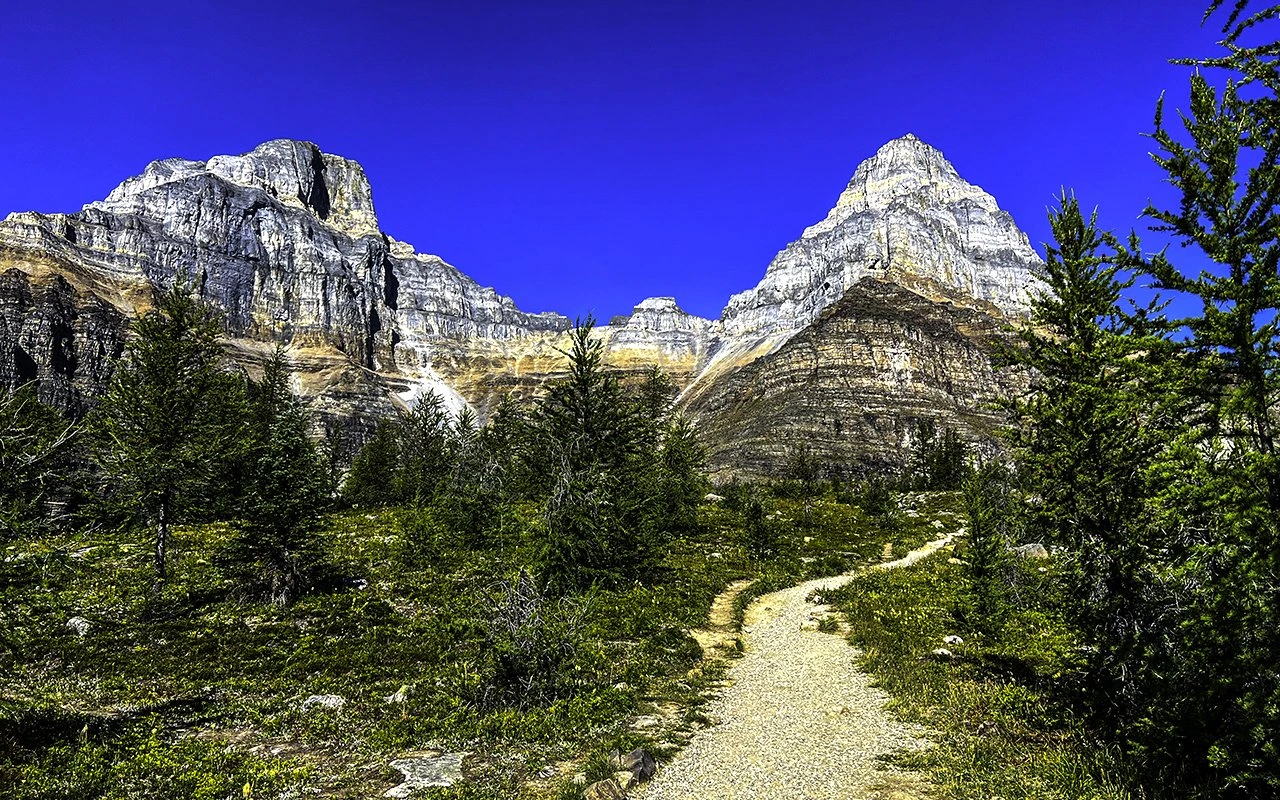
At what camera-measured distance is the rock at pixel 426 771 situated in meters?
9.09

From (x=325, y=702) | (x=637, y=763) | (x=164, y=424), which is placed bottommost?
(x=637, y=763)

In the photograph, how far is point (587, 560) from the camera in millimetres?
22391

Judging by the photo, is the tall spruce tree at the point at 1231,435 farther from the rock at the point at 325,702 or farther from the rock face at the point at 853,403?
the rock face at the point at 853,403

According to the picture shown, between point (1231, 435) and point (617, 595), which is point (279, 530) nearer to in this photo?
point (617, 595)

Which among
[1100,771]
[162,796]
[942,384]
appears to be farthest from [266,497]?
[942,384]

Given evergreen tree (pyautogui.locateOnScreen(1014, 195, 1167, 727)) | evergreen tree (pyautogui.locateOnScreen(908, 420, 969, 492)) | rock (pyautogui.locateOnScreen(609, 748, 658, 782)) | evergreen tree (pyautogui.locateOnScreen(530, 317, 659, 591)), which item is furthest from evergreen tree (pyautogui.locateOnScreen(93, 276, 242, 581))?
evergreen tree (pyautogui.locateOnScreen(908, 420, 969, 492))

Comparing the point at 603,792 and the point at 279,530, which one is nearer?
the point at 603,792

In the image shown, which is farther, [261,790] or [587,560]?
[587,560]

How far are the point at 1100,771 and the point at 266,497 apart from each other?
21781 mm

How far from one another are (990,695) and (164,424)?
24.7 meters

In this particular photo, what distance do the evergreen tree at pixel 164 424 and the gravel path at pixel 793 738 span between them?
18.6 m

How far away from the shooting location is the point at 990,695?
12312 mm

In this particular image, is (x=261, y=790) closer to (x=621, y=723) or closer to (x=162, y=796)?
(x=162, y=796)

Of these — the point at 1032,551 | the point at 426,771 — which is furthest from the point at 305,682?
the point at 1032,551
